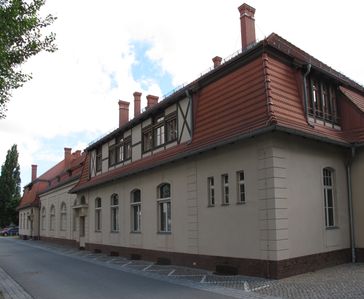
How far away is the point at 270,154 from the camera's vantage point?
12805 millimetres

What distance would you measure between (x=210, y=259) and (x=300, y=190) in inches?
160

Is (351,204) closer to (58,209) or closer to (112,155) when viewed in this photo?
(112,155)

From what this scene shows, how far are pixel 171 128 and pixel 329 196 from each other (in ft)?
24.4

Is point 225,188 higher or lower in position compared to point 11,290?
higher

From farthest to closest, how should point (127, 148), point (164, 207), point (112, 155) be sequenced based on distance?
point (112, 155)
point (127, 148)
point (164, 207)

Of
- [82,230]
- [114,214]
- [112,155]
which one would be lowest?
[82,230]

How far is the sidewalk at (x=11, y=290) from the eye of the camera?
36.4ft

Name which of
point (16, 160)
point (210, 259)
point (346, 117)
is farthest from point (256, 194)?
point (16, 160)

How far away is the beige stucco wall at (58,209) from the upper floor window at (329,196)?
22.0 metres

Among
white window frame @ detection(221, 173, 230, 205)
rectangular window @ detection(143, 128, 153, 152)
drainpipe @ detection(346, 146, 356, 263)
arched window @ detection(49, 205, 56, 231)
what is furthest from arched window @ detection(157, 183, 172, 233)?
arched window @ detection(49, 205, 56, 231)

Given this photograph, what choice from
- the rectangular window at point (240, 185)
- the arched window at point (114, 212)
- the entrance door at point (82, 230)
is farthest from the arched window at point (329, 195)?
the entrance door at point (82, 230)

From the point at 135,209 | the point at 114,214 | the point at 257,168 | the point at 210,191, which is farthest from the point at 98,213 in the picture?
the point at 257,168

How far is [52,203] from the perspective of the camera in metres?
40.1

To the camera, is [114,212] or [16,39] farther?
[114,212]
